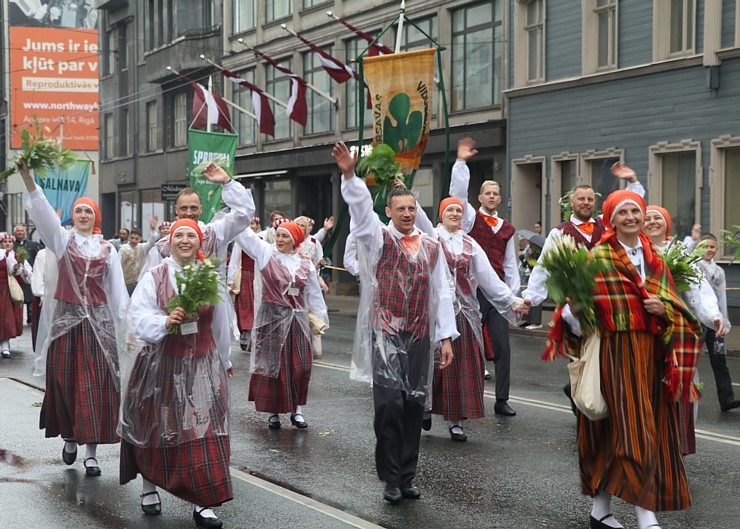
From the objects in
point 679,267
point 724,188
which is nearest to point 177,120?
point 724,188

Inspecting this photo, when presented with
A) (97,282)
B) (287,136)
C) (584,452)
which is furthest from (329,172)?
(584,452)

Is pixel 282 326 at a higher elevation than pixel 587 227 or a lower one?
lower

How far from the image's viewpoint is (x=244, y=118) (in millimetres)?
40156

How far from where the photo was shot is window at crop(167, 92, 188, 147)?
43.4 m

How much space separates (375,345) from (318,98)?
2844 centimetres

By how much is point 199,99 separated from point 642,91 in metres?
14.3

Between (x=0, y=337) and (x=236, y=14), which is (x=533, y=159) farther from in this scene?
(x=236, y=14)

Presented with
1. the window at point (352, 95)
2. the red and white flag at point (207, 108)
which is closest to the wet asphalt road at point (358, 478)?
the window at point (352, 95)

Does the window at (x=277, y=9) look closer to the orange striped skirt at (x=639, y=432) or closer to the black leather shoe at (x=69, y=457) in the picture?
the black leather shoe at (x=69, y=457)

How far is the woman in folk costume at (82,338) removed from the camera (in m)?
8.38

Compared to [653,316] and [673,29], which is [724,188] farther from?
[653,316]

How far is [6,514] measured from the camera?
701cm

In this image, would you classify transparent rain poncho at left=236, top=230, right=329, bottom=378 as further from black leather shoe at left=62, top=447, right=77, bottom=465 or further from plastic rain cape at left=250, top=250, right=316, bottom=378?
black leather shoe at left=62, top=447, right=77, bottom=465

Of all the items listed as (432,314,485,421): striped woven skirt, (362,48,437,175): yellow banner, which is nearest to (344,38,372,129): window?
(362,48,437,175): yellow banner
